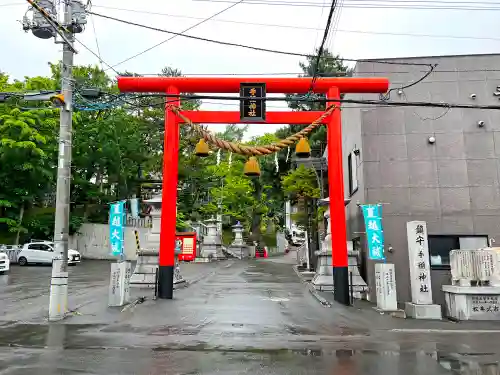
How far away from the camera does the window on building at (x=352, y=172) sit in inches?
671

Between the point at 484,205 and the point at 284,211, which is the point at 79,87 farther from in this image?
the point at 284,211

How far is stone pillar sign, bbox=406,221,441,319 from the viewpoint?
11.2m

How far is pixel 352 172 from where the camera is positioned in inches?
708

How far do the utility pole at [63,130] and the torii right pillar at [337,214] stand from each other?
7795 millimetres

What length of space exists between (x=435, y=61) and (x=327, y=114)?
6.21 metres

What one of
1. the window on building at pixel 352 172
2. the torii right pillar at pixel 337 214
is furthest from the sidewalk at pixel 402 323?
the window on building at pixel 352 172

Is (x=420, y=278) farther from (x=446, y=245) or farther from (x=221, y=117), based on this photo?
(x=221, y=117)

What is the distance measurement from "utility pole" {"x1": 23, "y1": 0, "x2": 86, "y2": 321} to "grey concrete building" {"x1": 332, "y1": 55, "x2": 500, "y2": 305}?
1033cm

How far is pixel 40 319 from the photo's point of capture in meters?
10.2

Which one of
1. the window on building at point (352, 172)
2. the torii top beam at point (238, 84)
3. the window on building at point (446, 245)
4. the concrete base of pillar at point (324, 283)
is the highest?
the torii top beam at point (238, 84)

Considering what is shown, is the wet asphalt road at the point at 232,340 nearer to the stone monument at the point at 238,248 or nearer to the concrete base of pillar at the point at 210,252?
the concrete base of pillar at the point at 210,252

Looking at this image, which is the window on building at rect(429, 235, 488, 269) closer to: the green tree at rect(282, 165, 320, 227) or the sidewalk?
the sidewalk

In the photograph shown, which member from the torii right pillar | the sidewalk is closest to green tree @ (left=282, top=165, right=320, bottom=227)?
the torii right pillar

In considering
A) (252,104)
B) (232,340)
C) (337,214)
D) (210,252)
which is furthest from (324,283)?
(210,252)
